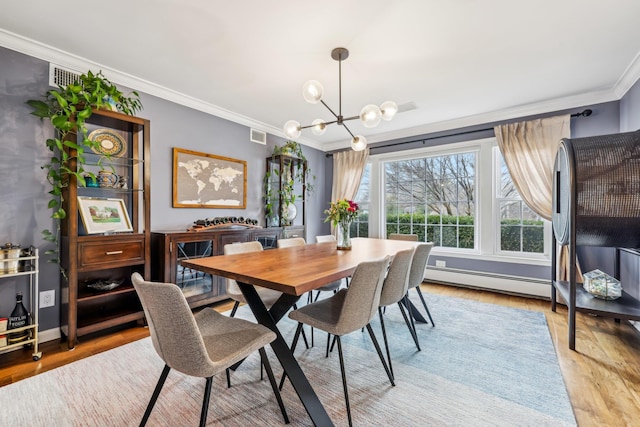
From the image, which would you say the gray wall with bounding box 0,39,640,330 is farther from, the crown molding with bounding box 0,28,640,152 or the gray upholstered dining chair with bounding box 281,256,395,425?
the gray upholstered dining chair with bounding box 281,256,395,425

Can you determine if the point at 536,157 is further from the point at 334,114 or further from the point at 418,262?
the point at 334,114

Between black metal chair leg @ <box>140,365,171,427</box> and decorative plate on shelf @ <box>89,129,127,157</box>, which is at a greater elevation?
decorative plate on shelf @ <box>89,129,127,157</box>

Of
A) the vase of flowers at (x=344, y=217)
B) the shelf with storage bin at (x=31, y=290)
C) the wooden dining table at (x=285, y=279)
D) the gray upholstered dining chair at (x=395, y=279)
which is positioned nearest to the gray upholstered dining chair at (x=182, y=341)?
the wooden dining table at (x=285, y=279)

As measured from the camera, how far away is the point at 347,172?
16.7 ft

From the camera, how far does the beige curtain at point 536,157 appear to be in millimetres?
3270

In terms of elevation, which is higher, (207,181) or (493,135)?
(493,135)

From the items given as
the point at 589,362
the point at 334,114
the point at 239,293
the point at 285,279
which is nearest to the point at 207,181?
the point at 239,293

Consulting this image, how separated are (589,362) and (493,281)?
181 cm

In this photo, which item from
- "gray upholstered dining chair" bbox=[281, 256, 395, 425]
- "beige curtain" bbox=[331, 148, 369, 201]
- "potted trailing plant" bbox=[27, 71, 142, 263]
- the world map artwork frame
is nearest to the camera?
"gray upholstered dining chair" bbox=[281, 256, 395, 425]

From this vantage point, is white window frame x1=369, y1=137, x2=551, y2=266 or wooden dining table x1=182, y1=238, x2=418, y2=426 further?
white window frame x1=369, y1=137, x2=551, y2=266

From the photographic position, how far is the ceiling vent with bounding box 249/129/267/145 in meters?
4.08

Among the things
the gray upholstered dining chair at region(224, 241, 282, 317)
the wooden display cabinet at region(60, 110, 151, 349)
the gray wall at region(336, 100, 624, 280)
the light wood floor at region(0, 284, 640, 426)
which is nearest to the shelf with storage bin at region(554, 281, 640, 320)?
the light wood floor at region(0, 284, 640, 426)

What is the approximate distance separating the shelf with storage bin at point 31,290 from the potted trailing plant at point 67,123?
0.13m

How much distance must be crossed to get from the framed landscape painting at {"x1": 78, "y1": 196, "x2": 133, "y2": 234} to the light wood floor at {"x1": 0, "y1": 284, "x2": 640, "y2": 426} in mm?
960
